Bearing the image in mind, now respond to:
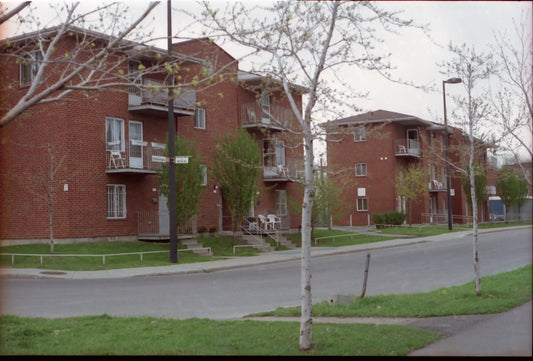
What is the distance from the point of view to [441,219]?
56312 millimetres

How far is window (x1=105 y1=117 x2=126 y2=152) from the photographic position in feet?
89.9

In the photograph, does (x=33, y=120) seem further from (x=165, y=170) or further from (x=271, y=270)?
(x=271, y=270)

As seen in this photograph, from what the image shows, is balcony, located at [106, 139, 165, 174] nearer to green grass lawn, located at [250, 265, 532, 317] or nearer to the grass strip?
green grass lawn, located at [250, 265, 532, 317]

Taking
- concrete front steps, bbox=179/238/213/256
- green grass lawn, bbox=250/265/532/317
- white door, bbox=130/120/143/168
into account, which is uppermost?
white door, bbox=130/120/143/168

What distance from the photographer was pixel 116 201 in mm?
27719

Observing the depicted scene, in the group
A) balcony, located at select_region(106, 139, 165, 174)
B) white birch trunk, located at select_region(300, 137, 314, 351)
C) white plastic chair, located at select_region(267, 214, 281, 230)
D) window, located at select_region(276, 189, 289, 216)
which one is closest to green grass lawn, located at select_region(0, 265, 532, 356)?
white birch trunk, located at select_region(300, 137, 314, 351)

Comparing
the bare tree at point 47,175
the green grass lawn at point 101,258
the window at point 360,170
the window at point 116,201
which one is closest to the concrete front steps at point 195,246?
the green grass lawn at point 101,258

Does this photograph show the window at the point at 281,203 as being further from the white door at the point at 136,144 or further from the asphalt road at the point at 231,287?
the asphalt road at the point at 231,287

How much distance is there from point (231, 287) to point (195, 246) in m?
12.3

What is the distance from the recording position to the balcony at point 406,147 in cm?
4994

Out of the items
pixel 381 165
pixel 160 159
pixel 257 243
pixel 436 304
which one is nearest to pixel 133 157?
pixel 160 159

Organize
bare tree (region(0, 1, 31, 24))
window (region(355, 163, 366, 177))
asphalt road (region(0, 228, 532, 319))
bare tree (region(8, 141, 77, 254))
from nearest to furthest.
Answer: bare tree (region(0, 1, 31, 24)), asphalt road (region(0, 228, 532, 319)), bare tree (region(8, 141, 77, 254)), window (region(355, 163, 366, 177))

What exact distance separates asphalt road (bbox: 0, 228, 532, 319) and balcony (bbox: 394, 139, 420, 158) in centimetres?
2727

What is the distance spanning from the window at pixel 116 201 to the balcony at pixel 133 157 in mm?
1022
